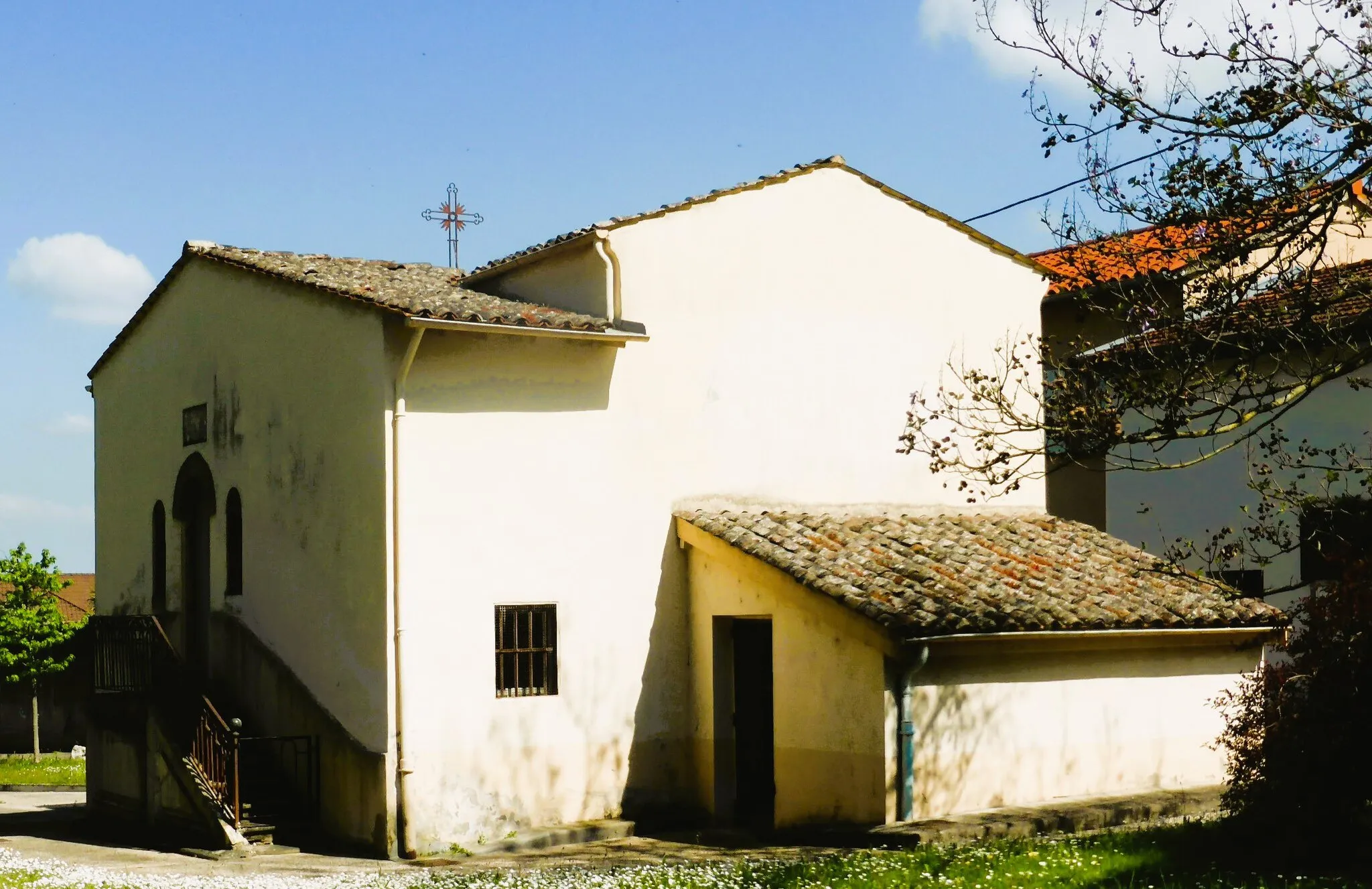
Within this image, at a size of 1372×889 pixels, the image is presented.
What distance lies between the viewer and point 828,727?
14.8m

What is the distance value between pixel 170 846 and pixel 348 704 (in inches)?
111

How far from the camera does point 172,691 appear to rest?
57.8 feet

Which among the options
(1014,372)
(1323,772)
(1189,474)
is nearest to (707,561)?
(1014,372)

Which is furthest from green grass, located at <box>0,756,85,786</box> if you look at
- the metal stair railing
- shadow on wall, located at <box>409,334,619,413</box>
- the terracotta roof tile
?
shadow on wall, located at <box>409,334,619,413</box>

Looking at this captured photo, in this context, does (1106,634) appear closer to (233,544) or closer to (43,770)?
(233,544)

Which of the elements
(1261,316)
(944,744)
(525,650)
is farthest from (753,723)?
(1261,316)

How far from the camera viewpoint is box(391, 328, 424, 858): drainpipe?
14250 mm

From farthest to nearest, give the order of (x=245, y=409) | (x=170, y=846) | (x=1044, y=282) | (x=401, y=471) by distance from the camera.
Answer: (x=1044, y=282)
(x=245, y=409)
(x=170, y=846)
(x=401, y=471)

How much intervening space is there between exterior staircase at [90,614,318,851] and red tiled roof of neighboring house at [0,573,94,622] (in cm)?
2732

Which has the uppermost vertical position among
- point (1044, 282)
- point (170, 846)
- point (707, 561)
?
point (1044, 282)

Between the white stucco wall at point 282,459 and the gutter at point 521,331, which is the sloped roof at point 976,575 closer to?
the gutter at point 521,331

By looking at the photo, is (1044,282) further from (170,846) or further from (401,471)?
(170,846)

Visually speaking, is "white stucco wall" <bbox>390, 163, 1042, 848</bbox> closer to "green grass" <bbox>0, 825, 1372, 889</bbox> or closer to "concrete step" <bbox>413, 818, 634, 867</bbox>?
"concrete step" <bbox>413, 818, 634, 867</bbox>

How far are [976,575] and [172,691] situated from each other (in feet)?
31.1
